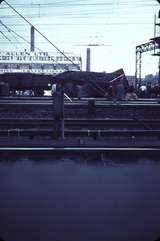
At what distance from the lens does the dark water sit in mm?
3869

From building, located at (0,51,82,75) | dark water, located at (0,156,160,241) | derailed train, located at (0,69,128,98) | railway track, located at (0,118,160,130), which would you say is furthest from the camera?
building, located at (0,51,82,75)

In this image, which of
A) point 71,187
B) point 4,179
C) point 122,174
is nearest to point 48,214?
point 71,187

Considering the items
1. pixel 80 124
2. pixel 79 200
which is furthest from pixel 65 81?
pixel 79 200

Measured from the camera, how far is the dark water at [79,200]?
3.87 meters

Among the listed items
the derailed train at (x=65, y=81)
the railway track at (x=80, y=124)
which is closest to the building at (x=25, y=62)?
the derailed train at (x=65, y=81)

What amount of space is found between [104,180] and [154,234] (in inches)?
35.9

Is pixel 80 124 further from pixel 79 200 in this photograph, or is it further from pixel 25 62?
pixel 25 62

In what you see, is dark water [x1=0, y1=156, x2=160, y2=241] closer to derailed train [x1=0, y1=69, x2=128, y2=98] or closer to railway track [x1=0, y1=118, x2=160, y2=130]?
railway track [x1=0, y1=118, x2=160, y2=130]

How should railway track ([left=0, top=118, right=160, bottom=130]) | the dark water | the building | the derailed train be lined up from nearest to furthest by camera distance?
the dark water < railway track ([left=0, top=118, right=160, bottom=130]) < the derailed train < the building

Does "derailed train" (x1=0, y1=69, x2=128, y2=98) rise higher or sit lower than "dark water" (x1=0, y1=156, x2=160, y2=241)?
higher

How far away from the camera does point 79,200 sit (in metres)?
4.11

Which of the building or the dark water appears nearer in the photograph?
the dark water

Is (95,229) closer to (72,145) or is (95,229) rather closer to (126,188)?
(126,188)

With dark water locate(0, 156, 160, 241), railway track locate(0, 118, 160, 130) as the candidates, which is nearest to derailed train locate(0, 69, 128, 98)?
railway track locate(0, 118, 160, 130)
